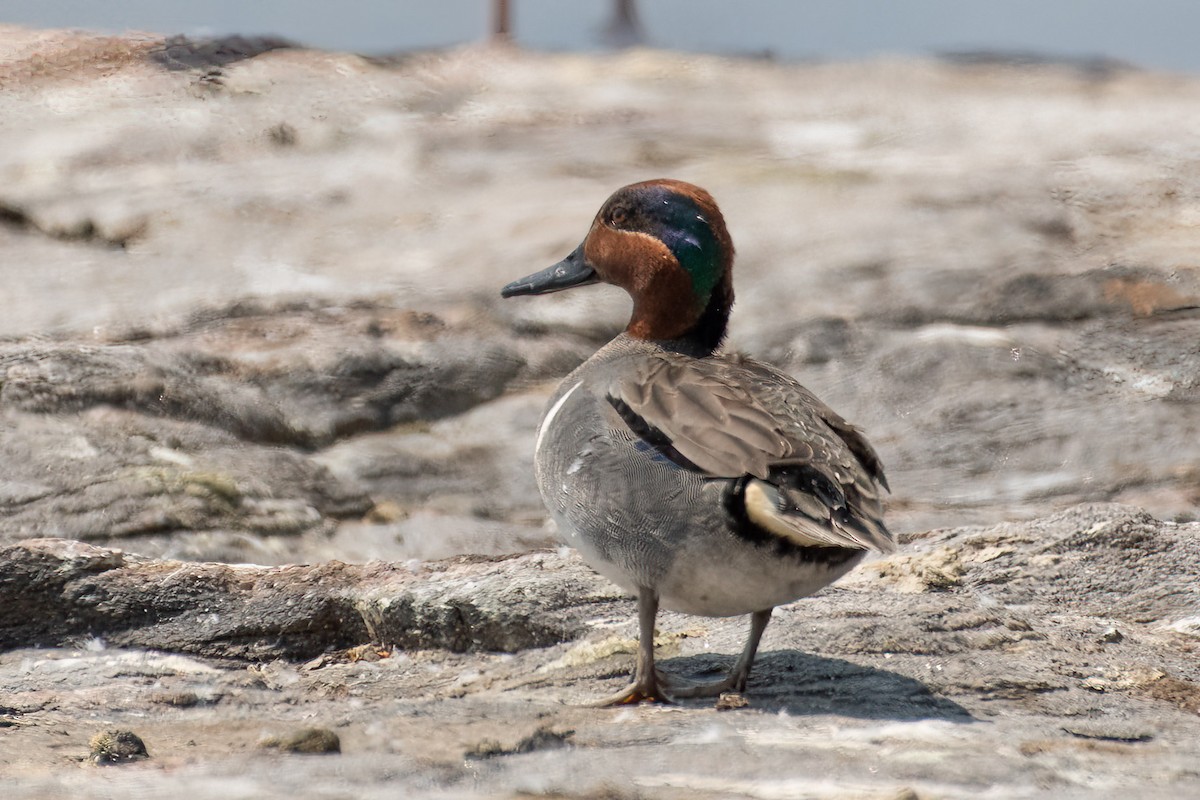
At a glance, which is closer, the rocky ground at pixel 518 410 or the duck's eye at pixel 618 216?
the rocky ground at pixel 518 410

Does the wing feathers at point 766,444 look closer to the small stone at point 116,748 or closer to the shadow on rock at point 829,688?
the shadow on rock at point 829,688

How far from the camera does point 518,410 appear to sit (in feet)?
19.9

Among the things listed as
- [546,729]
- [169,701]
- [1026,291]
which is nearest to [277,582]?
[169,701]

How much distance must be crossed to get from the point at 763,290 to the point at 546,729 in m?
3.94

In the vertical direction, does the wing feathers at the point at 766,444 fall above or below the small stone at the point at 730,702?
above

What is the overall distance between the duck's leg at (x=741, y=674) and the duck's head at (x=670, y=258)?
2.90ft

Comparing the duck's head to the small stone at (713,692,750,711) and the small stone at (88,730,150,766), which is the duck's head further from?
the small stone at (88,730,150,766)

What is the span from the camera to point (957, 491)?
556 centimetres

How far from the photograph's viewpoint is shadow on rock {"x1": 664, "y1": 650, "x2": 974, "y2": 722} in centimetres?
311

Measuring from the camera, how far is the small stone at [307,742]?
2834 millimetres

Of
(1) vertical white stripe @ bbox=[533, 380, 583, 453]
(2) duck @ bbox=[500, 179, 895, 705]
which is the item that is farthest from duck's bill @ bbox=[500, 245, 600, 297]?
(1) vertical white stripe @ bbox=[533, 380, 583, 453]

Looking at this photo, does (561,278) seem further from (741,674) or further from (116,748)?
(116,748)

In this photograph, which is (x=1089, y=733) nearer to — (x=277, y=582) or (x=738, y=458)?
(x=738, y=458)

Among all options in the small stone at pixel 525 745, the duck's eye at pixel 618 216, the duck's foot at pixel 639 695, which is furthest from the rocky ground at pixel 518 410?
the duck's eye at pixel 618 216
